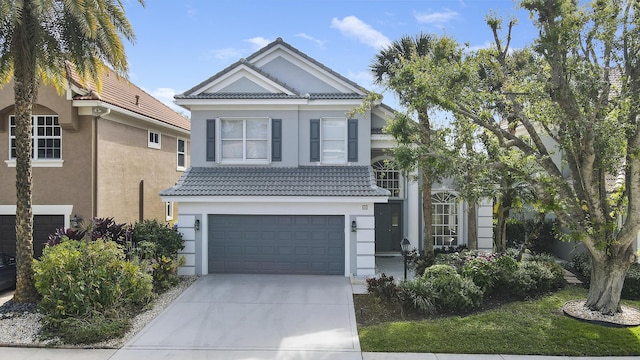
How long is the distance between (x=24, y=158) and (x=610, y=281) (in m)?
14.1

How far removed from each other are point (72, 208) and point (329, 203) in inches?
345

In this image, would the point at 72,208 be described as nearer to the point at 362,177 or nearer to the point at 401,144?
the point at 362,177

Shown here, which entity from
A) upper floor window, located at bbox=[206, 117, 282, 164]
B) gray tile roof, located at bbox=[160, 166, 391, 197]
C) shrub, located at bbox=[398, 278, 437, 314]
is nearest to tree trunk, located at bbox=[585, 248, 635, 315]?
shrub, located at bbox=[398, 278, 437, 314]

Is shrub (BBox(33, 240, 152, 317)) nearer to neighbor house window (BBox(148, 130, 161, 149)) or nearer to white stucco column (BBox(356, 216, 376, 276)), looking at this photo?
white stucco column (BBox(356, 216, 376, 276))

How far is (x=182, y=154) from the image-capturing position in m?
22.2

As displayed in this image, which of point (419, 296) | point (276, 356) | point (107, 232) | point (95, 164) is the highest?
point (95, 164)

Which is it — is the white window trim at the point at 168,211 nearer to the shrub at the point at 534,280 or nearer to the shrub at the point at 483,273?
the shrub at the point at 483,273

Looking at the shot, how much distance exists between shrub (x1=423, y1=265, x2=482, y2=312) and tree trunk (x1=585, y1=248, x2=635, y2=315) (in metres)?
2.52

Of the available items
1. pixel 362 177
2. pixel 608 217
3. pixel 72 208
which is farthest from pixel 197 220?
pixel 608 217

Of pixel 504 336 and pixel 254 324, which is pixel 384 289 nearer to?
pixel 504 336

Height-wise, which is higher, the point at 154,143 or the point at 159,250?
the point at 154,143

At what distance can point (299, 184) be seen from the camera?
46.9 feet

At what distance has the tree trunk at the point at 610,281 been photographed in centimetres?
970

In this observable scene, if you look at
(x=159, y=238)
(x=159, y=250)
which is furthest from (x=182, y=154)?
(x=159, y=250)
